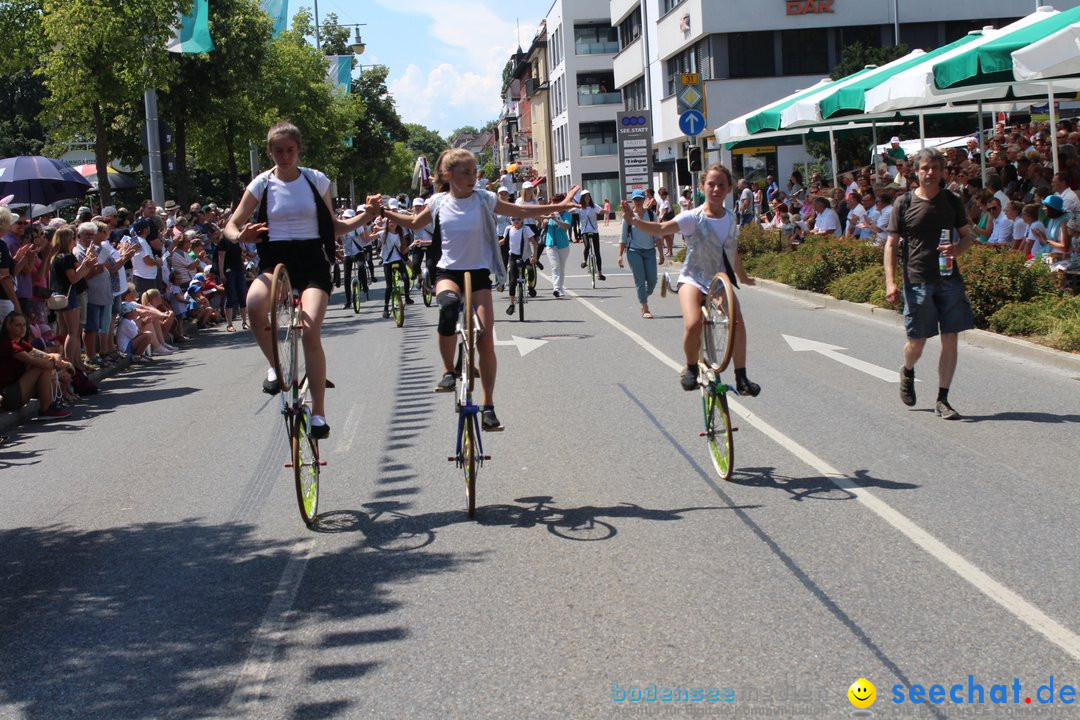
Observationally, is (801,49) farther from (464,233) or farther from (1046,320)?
(464,233)

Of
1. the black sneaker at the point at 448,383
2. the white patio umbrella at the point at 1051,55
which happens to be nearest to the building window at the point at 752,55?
the white patio umbrella at the point at 1051,55

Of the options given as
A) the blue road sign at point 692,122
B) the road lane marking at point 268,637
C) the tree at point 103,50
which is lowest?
the road lane marking at point 268,637

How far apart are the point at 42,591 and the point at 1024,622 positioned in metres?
4.53

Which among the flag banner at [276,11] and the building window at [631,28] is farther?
the building window at [631,28]

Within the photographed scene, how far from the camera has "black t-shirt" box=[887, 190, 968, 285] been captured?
9.52 metres

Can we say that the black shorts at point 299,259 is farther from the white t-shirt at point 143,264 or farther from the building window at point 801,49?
the building window at point 801,49

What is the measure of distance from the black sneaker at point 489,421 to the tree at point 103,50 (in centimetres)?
1700

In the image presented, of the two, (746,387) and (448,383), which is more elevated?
(448,383)

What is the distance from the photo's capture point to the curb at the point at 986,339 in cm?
1205

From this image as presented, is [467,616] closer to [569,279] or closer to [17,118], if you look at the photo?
[569,279]

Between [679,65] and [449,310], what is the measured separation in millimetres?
49518

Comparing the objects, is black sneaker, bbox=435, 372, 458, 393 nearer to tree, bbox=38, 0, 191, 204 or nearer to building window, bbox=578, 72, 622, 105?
tree, bbox=38, 0, 191, 204

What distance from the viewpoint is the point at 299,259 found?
7195mm

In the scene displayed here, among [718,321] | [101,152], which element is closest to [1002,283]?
[718,321]
